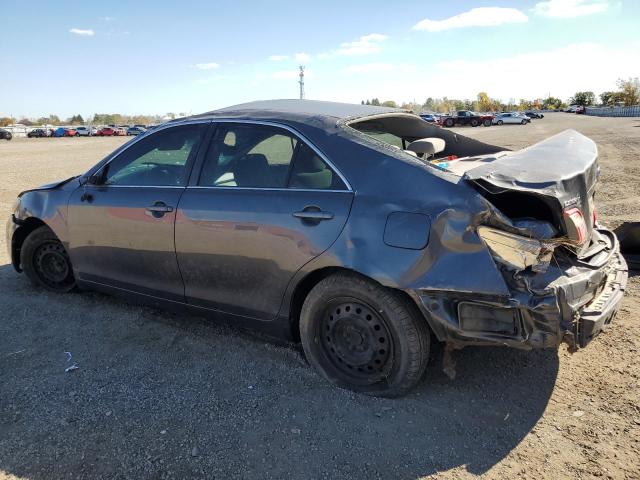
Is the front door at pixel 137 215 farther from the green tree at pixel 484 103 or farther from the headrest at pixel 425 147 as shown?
the green tree at pixel 484 103

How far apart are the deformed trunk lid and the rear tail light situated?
3 cm

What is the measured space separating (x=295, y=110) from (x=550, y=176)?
1.74 meters

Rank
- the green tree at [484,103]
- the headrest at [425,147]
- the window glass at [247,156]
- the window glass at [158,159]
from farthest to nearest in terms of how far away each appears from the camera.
A: the green tree at [484,103] < the headrest at [425,147] < the window glass at [158,159] < the window glass at [247,156]

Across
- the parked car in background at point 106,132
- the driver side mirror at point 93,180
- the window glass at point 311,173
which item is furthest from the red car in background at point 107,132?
the window glass at point 311,173

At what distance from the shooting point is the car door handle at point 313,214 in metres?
2.90

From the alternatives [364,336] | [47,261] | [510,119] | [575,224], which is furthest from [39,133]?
[575,224]

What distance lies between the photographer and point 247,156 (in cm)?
343

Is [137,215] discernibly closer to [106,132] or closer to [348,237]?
[348,237]

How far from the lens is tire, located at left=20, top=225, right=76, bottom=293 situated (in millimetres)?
4520

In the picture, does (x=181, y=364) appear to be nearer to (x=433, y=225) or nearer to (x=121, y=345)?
(x=121, y=345)

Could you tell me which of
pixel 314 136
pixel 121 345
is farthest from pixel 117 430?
pixel 314 136

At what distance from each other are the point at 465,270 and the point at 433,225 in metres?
0.29

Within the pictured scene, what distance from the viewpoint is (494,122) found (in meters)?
54.0

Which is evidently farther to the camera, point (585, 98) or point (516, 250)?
point (585, 98)
